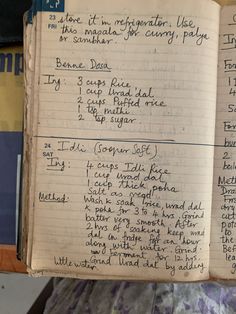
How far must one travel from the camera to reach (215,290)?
0.80 metres

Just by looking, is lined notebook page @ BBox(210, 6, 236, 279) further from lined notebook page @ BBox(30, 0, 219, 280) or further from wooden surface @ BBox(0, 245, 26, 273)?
wooden surface @ BBox(0, 245, 26, 273)

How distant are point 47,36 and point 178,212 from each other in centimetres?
26

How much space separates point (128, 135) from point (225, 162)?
124 mm

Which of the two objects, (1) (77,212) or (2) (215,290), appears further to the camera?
(2) (215,290)

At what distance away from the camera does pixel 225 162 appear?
0.64 m

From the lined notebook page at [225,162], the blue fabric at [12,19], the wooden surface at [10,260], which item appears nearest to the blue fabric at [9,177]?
the wooden surface at [10,260]

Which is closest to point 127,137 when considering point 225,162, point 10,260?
point 225,162

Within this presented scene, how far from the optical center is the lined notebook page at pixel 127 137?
0.62 m

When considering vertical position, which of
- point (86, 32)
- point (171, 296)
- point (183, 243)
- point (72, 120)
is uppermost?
point (86, 32)

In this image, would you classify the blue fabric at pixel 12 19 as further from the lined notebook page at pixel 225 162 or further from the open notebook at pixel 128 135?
the lined notebook page at pixel 225 162

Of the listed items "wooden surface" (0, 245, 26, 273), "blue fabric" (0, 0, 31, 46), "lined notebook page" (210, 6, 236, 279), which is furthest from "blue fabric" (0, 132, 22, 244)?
"lined notebook page" (210, 6, 236, 279)

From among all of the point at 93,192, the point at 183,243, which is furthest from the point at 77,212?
the point at 183,243

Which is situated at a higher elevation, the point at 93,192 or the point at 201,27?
the point at 201,27

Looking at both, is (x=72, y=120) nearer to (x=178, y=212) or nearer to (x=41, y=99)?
(x=41, y=99)
